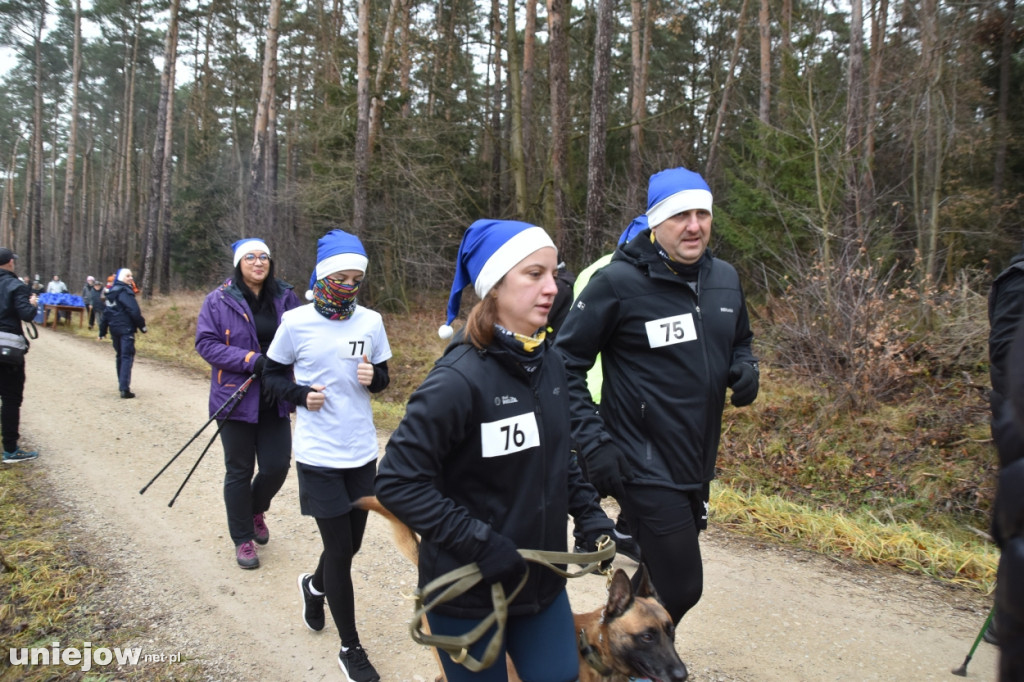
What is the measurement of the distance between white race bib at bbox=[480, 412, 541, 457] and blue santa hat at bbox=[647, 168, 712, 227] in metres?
1.28

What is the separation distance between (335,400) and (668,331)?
189 centimetres

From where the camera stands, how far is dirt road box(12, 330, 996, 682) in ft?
12.4

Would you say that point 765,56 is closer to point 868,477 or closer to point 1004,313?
point 868,477

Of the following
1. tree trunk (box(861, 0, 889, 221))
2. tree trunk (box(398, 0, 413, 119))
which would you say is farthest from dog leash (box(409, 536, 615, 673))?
tree trunk (box(398, 0, 413, 119))

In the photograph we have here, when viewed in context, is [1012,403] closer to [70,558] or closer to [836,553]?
[836,553]

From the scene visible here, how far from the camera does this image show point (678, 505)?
2.90 metres

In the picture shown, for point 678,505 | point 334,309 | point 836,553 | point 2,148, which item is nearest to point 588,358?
point 678,505

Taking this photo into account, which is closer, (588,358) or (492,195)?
(588,358)

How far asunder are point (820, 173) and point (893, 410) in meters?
5.84

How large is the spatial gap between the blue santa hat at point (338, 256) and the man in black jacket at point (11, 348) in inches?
197

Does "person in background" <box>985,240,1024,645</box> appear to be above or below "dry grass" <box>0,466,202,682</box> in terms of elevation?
above

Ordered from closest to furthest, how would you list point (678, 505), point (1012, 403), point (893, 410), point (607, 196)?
point (1012, 403) < point (678, 505) < point (893, 410) < point (607, 196)

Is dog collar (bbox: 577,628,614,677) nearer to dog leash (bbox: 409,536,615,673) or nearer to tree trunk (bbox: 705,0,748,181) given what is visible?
dog leash (bbox: 409,536,615,673)

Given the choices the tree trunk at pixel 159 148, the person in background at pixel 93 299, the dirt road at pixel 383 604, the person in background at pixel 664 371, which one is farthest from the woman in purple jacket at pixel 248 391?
the tree trunk at pixel 159 148
